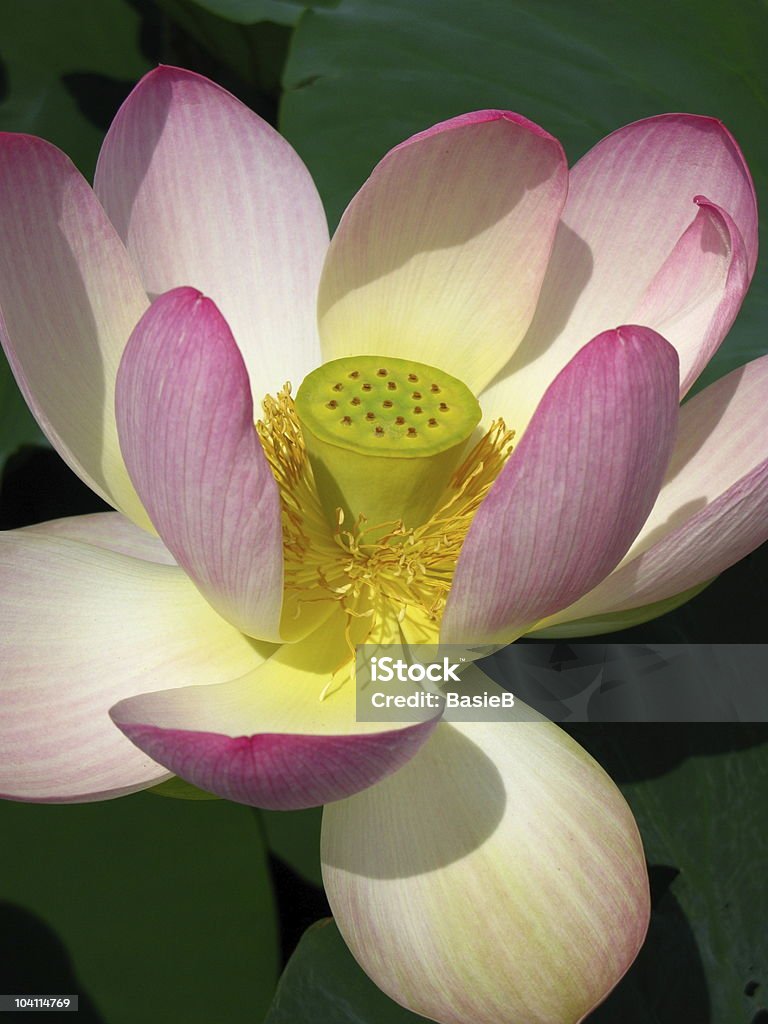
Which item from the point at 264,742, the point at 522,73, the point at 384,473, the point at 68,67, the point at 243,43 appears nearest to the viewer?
the point at 264,742

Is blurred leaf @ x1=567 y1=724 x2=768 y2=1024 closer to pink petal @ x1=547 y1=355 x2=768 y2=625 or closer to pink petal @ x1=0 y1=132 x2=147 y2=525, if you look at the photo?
pink petal @ x1=547 y1=355 x2=768 y2=625

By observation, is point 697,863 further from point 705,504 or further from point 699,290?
point 699,290

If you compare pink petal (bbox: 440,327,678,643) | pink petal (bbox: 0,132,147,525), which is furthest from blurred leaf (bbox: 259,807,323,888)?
pink petal (bbox: 440,327,678,643)

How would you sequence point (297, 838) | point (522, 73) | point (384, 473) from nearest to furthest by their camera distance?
point (384, 473)
point (297, 838)
point (522, 73)

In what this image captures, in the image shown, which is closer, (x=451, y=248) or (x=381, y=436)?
(x=381, y=436)

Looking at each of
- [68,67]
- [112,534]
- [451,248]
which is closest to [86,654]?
[112,534]

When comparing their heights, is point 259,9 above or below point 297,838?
above
